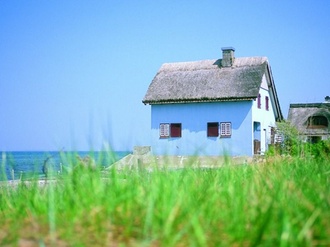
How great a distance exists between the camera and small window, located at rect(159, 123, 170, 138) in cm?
3045

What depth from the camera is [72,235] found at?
7.54 feet

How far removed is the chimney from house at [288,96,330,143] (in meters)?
10.9

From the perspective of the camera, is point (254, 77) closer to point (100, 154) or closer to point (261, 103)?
point (261, 103)

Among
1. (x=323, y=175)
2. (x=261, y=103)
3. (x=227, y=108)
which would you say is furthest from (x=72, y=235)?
(x=261, y=103)

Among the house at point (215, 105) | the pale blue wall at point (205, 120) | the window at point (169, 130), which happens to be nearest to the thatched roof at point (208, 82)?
the house at point (215, 105)

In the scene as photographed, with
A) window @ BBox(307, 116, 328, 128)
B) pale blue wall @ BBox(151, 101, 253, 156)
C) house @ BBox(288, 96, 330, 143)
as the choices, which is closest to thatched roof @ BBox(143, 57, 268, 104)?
pale blue wall @ BBox(151, 101, 253, 156)

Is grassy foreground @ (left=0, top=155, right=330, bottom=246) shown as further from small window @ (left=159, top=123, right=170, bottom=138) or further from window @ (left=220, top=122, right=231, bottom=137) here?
small window @ (left=159, top=123, right=170, bottom=138)

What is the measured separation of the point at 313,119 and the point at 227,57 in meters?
13.7

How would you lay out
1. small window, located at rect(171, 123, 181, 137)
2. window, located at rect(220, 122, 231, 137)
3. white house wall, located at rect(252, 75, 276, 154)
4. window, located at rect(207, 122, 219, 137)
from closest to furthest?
window, located at rect(220, 122, 231, 137) < window, located at rect(207, 122, 219, 137) < white house wall, located at rect(252, 75, 276, 154) < small window, located at rect(171, 123, 181, 137)

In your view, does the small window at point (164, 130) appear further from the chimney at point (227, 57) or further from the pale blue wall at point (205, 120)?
the chimney at point (227, 57)

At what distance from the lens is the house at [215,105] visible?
28.8m

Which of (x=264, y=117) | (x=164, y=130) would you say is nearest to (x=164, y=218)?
(x=164, y=130)

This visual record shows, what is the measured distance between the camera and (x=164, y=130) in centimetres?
3062

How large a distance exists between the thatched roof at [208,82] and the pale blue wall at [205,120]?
0.59 meters
